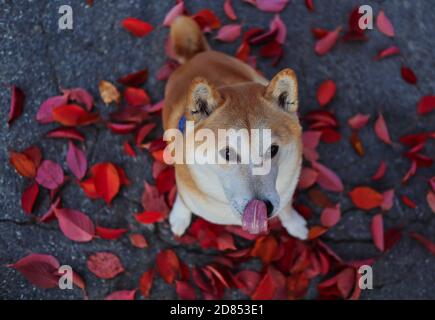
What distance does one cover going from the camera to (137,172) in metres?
3.28

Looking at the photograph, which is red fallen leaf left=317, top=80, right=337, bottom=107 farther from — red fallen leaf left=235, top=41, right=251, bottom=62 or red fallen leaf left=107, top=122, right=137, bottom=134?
red fallen leaf left=107, top=122, right=137, bottom=134

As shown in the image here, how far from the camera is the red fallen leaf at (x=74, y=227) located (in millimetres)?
3170

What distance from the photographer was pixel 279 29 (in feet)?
11.4

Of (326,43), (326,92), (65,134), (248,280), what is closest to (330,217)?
(248,280)

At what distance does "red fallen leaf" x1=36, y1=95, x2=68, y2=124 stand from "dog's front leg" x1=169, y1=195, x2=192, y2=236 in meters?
0.99

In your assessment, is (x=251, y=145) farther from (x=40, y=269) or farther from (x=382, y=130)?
(x=40, y=269)

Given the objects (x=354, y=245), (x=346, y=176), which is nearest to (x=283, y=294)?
(x=354, y=245)

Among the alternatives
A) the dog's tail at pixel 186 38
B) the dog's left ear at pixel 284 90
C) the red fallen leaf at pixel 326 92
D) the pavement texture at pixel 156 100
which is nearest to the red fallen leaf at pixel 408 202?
the pavement texture at pixel 156 100

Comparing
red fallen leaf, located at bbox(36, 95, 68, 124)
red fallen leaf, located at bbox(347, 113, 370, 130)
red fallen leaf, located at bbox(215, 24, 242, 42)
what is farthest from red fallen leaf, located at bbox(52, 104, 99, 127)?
red fallen leaf, located at bbox(347, 113, 370, 130)

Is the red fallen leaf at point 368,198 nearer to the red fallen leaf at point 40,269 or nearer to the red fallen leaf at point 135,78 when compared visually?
the red fallen leaf at point 135,78

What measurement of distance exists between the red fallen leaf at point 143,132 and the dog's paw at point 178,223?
0.52 m

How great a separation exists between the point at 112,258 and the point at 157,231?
1.03ft

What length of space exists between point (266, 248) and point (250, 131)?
1116 mm
